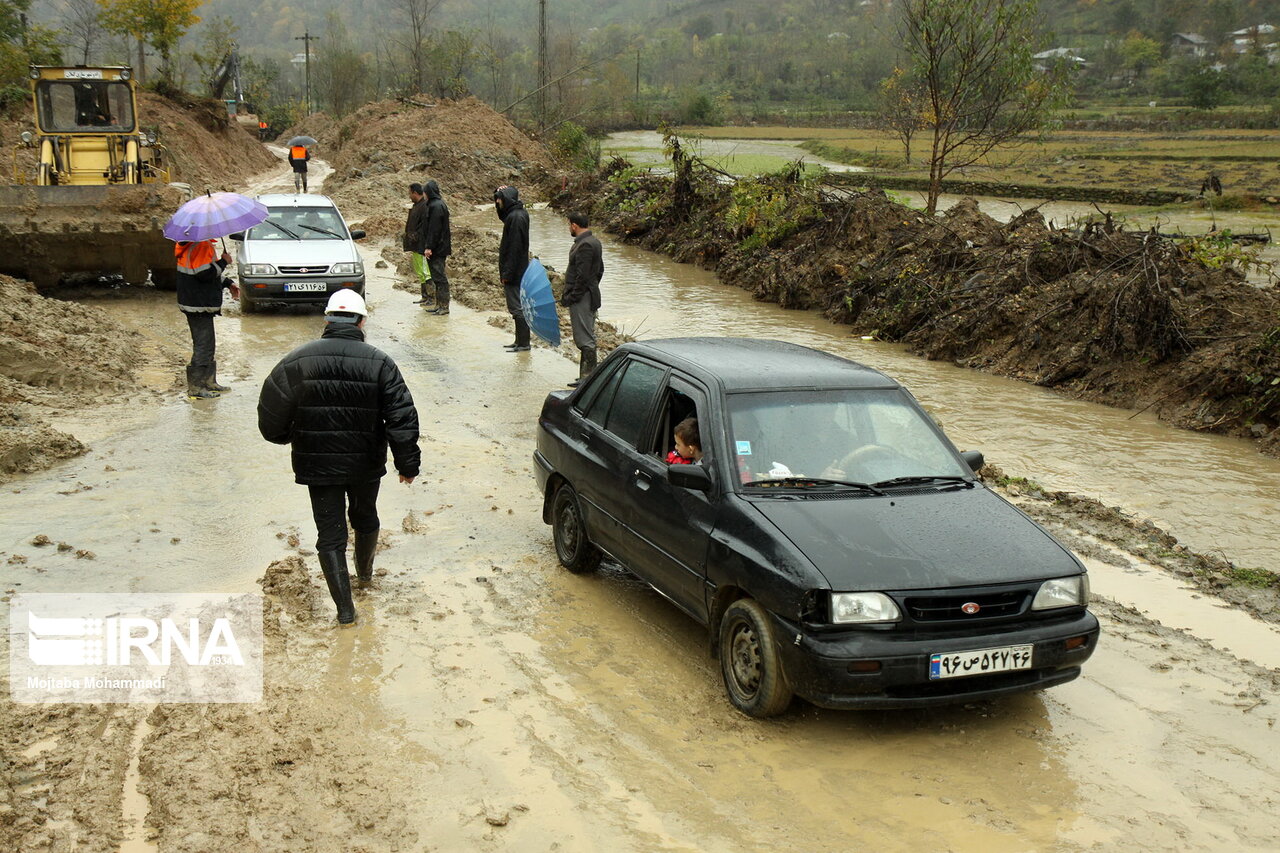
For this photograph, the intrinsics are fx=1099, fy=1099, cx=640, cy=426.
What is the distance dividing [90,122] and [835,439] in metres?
19.1

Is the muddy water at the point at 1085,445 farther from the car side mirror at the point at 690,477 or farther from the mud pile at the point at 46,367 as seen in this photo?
the mud pile at the point at 46,367

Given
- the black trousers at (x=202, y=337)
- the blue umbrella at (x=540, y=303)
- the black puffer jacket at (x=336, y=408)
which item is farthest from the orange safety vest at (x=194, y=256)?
the black puffer jacket at (x=336, y=408)

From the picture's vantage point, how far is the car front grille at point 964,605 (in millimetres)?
4758

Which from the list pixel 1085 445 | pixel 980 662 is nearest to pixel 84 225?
pixel 1085 445

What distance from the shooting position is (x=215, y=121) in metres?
46.5

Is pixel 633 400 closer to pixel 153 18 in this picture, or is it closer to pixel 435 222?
pixel 435 222

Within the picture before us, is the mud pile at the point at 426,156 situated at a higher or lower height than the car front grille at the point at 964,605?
higher

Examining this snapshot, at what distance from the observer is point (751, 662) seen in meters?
5.10

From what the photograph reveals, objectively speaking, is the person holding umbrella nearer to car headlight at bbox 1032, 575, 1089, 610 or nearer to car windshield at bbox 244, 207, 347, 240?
car windshield at bbox 244, 207, 347, 240

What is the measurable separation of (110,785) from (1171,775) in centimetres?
443

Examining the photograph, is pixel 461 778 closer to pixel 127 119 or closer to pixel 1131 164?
pixel 127 119

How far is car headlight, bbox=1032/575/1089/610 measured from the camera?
493 centimetres

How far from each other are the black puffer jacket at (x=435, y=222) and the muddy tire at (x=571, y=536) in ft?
30.2

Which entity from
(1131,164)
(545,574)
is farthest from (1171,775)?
(1131,164)
